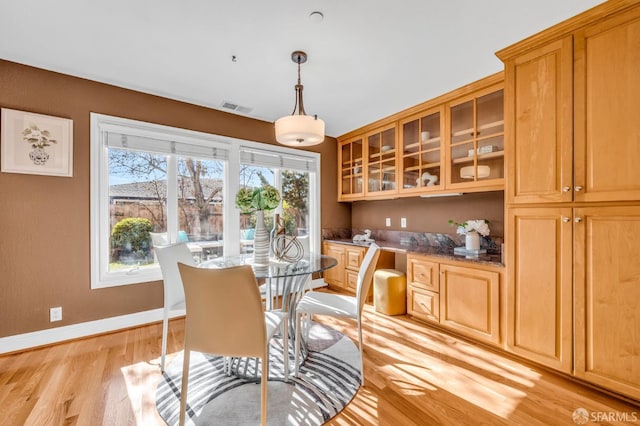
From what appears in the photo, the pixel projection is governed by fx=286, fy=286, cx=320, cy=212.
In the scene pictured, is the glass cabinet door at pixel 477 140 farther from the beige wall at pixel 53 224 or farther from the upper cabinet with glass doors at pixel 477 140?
the beige wall at pixel 53 224

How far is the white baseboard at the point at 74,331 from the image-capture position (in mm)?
2389

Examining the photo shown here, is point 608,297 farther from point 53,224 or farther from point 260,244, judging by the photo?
point 53,224

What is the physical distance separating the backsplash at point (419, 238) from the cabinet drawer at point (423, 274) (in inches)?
24.3

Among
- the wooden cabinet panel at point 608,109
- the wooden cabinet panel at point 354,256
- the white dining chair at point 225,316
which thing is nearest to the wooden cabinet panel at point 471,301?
the wooden cabinet panel at point 608,109

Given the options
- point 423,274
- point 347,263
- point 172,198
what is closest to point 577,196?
point 423,274

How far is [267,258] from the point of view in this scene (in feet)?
7.66

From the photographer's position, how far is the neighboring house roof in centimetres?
291

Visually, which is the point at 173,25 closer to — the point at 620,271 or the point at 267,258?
the point at 267,258

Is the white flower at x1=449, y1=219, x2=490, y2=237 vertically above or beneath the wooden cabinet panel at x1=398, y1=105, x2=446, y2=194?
beneath

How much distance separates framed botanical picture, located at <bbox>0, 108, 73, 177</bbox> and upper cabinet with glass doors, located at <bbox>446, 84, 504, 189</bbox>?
3664mm

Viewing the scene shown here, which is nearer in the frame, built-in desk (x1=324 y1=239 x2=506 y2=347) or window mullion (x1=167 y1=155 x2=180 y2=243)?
built-in desk (x1=324 y1=239 x2=506 y2=347)

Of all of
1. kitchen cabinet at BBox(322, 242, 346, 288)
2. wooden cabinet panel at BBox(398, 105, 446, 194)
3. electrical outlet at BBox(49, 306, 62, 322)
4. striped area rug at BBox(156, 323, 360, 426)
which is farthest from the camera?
kitchen cabinet at BBox(322, 242, 346, 288)

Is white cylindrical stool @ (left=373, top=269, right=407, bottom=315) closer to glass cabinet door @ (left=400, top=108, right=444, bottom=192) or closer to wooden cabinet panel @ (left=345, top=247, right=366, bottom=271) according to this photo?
wooden cabinet panel @ (left=345, top=247, right=366, bottom=271)

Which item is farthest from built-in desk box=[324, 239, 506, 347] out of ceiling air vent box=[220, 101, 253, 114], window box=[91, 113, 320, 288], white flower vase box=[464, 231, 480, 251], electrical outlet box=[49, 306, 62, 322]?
electrical outlet box=[49, 306, 62, 322]
